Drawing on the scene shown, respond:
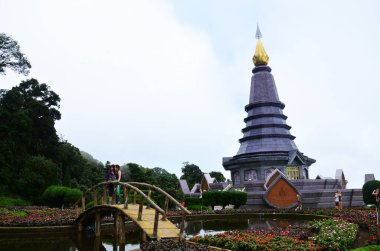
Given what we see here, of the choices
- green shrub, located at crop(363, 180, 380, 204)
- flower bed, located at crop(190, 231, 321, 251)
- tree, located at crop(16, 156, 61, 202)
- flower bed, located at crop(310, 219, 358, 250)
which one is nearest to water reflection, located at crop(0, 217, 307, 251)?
flower bed, located at crop(190, 231, 321, 251)

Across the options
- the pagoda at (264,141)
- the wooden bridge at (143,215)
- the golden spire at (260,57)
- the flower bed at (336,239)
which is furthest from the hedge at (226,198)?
the golden spire at (260,57)

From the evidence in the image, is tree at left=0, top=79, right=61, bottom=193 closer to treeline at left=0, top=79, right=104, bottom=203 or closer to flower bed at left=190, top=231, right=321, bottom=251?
treeline at left=0, top=79, right=104, bottom=203

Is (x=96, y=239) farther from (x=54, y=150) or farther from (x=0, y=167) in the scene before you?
(x=54, y=150)

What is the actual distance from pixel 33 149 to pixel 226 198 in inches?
989

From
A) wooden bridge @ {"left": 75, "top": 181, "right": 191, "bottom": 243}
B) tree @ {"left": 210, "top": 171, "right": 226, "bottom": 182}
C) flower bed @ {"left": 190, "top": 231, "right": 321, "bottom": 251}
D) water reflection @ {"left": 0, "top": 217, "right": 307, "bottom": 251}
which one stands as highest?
tree @ {"left": 210, "top": 171, "right": 226, "bottom": 182}

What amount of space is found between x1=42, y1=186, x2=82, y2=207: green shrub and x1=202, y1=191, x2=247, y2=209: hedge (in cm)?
1167

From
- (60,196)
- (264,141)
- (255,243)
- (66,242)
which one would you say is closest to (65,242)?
(66,242)

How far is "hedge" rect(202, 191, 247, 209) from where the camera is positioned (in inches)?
1300

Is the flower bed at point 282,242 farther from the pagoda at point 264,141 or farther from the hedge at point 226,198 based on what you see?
the pagoda at point 264,141

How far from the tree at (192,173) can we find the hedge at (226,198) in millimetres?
42342

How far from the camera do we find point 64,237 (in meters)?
17.8

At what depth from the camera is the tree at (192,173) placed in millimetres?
76375

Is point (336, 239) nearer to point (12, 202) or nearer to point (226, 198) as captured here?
point (226, 198)

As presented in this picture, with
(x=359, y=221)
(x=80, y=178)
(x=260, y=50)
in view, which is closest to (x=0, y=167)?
(x=80, y=178)
